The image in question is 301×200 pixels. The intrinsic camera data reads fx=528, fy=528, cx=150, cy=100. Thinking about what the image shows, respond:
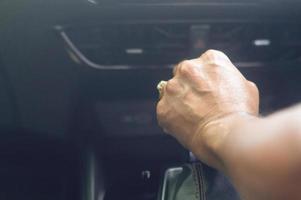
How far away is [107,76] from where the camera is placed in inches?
34.7

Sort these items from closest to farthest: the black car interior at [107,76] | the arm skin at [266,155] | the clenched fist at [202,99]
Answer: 1. the arm skin at [266,155]
2. the clenched fist at [202,99]
3. the black car interior at [107,76]

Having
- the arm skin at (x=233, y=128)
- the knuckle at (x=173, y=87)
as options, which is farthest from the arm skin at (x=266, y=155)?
the knuckle at (x=173, y=87)

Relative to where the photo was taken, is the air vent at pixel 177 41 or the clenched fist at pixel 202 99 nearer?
the clenched fist at pixel 202 99

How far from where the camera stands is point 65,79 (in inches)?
34.6

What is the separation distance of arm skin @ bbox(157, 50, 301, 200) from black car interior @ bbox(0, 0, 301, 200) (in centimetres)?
21

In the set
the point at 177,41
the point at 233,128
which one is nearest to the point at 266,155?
the point at 233,128

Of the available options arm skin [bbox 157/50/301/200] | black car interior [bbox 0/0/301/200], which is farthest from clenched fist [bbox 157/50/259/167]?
black car interior [bbox 0/0/301/200]

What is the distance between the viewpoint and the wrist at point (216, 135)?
0.46 metres

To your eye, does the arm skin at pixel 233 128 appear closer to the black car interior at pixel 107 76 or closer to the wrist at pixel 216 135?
the wrist at pixel 216 135

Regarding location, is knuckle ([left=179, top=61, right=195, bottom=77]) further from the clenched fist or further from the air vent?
the air vent

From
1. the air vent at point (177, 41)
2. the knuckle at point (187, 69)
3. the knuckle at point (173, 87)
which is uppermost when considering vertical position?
the air vent at point (177, 41)

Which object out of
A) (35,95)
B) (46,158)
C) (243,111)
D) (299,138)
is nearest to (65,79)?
(35,95)

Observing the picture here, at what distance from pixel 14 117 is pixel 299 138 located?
0.65 m

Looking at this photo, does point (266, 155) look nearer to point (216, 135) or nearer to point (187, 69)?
point (216, 135)
